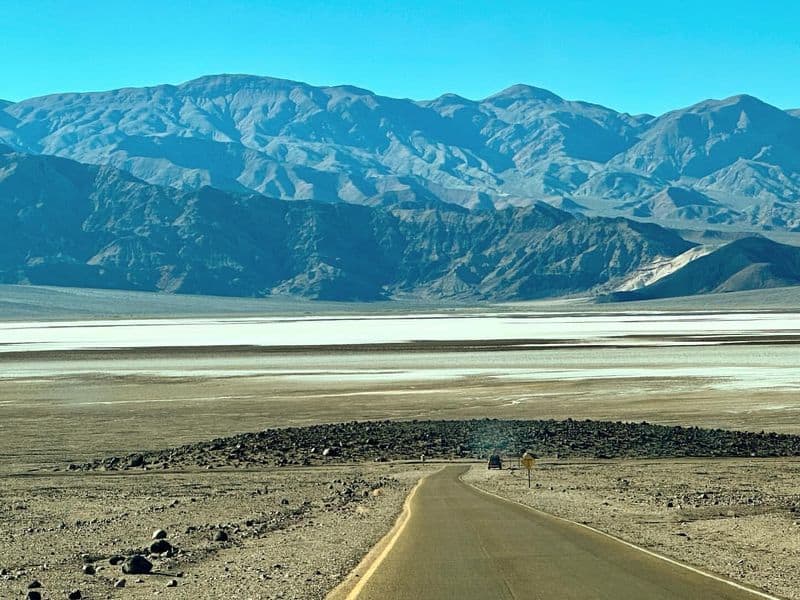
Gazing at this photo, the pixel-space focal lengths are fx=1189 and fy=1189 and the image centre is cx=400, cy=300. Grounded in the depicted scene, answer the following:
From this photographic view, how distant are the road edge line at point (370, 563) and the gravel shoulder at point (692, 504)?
114 inches

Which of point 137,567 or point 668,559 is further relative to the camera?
point 137,567

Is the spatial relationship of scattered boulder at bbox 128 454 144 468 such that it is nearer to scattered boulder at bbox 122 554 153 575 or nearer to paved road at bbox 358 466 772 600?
paved road at bbox 358 466 772 600

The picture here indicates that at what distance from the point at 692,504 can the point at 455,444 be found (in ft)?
42.9

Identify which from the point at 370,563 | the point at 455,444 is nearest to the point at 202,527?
the point at 370,563

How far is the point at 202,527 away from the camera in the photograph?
60.4ft

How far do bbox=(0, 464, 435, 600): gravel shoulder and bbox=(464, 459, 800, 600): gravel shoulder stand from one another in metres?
3.02

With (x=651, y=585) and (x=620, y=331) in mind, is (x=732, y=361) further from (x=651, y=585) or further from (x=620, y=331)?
(x=651, y=585)

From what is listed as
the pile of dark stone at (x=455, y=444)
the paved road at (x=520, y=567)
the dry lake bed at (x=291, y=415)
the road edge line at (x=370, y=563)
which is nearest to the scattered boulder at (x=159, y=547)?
the dry lake bed at (x=291, y=415)

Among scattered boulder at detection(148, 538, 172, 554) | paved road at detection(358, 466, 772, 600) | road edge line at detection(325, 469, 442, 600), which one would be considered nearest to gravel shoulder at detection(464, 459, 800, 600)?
paved road at detection(358, 466, 772, 600)

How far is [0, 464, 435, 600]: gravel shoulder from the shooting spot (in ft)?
43.6

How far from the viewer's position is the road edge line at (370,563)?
1195 cm

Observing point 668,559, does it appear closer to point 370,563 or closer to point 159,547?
point 370,563

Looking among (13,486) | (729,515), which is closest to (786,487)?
(729,515)

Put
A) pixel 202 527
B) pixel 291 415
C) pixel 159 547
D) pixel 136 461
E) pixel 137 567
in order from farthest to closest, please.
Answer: pixel 291 415 → pixel 136 461 → pixel 202 527 → pixel 159 547 → pixel 137 567
